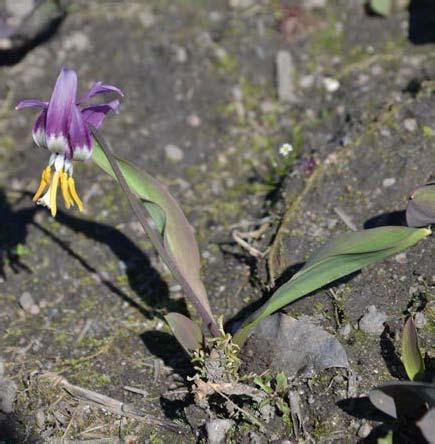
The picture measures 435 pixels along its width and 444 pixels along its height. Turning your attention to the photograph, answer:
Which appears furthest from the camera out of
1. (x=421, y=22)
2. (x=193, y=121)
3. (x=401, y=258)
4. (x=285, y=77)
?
(x=421, y=22)

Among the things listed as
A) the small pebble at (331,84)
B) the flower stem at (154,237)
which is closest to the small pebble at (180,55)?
the small pebble at (331,84)

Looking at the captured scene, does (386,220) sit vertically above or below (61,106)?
below

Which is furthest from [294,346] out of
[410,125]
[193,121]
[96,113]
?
[193,121]

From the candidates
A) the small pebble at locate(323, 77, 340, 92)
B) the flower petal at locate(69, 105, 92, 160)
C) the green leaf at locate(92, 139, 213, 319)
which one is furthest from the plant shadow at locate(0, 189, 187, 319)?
the small pebble at locate(323, 77, 340, 92)

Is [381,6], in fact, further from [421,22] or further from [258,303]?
[258,303]

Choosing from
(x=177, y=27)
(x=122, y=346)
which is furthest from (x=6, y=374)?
(x=177, y=27)

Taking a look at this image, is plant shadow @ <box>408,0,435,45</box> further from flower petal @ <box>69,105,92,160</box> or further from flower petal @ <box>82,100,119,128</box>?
flower petal @ <box>69,105,92,160</box>
